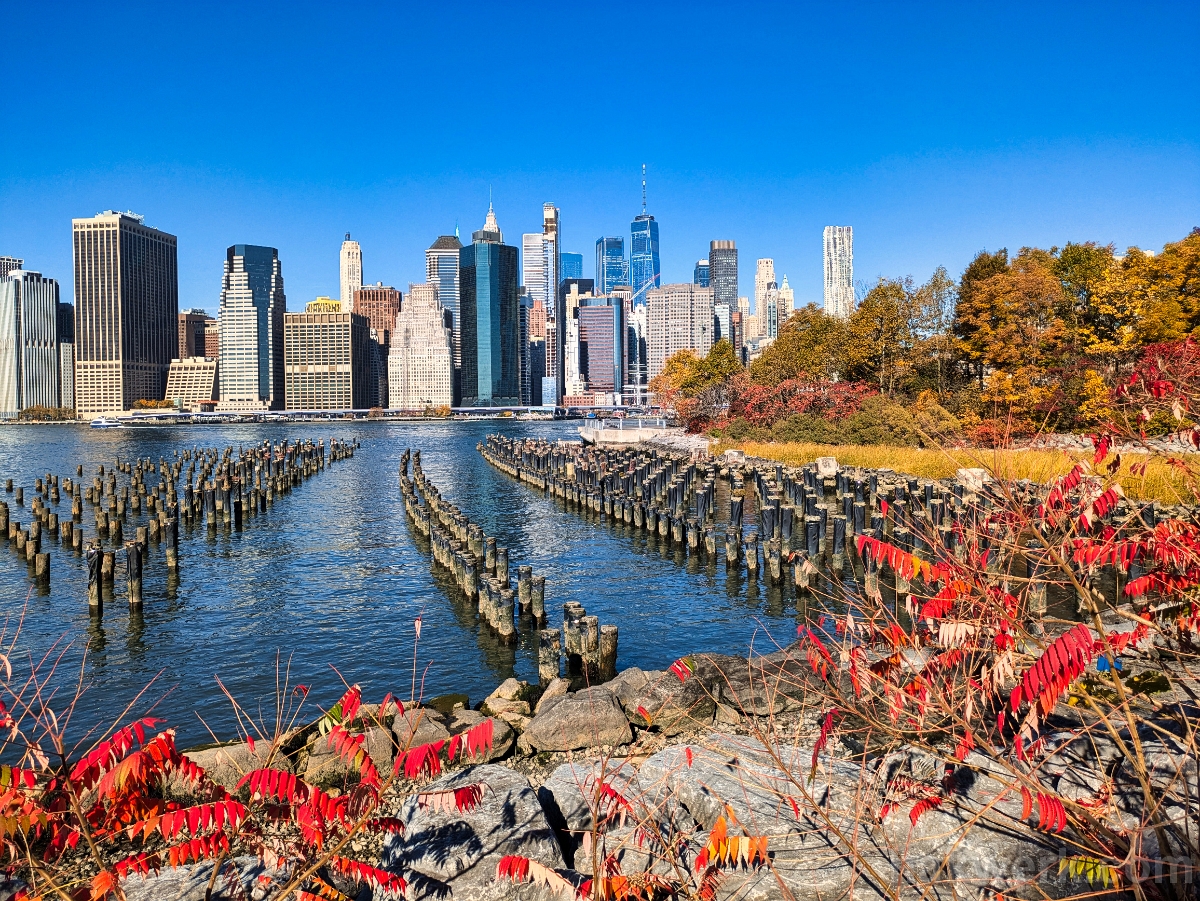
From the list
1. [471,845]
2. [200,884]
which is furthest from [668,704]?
[200,884]

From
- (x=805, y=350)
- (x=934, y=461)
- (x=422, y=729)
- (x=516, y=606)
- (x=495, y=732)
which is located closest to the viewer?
(x=495, y=732)

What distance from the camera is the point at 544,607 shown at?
2125 cm

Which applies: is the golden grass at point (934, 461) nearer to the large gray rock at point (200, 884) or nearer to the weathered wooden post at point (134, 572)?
the large gray rock at point (200, 884)

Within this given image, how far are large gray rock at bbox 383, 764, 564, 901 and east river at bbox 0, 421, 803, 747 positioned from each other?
121 inches

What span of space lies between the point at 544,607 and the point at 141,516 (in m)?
30.3

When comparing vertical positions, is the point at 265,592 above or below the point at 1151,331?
below

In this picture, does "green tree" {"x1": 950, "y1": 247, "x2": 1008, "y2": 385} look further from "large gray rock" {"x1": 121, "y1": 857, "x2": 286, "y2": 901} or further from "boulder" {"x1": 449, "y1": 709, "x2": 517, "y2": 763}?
"large gray rock" {"x1": 121, "y1": 857, "x2": 286, "y2": 901}

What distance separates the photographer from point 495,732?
11.2 m

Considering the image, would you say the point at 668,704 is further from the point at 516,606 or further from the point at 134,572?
the point at 134,572

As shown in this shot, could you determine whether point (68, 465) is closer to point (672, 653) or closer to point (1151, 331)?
point (672, 653)

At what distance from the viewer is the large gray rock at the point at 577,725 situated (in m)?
11.2

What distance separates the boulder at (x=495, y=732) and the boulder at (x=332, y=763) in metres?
1.06

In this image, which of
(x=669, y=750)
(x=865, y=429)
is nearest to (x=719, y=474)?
(x=865, y=429)

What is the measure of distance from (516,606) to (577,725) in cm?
1113
